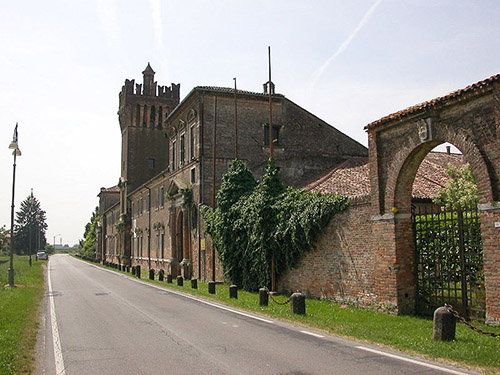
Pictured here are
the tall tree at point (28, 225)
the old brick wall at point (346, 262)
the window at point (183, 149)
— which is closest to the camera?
the old brick wall at point (346, 262)

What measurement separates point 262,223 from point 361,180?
7020 millimetres

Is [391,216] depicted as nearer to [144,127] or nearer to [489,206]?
[489,206]

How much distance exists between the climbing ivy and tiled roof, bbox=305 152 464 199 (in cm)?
336

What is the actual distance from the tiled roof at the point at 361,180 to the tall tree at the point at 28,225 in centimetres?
10883

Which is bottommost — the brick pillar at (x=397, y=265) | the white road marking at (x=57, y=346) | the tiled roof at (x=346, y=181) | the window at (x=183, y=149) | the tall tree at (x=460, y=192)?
the white road marking at (x=57, y=346)

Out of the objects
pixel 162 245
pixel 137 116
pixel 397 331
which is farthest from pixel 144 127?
pixel 397 331

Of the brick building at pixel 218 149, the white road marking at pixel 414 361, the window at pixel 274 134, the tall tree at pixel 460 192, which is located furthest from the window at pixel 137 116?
the white road marking at pixel 414 361

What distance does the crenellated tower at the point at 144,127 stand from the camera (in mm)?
53719

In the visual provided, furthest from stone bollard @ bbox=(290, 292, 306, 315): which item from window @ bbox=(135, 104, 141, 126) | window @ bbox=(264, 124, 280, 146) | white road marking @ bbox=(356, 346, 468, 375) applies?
window @ bbox=(135, 104, 141, 126)

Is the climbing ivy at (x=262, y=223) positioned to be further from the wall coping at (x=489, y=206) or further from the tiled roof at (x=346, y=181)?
the wall coping at (x=489, y=206)

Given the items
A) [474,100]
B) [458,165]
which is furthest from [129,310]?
[458,165]

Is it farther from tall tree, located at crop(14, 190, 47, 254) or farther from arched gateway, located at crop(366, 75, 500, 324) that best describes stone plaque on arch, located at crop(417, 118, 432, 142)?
tall tree, located at crop(14, 190, 47, 254)

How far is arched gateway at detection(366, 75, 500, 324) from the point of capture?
10.2m

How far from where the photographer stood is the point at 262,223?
62.3ft
